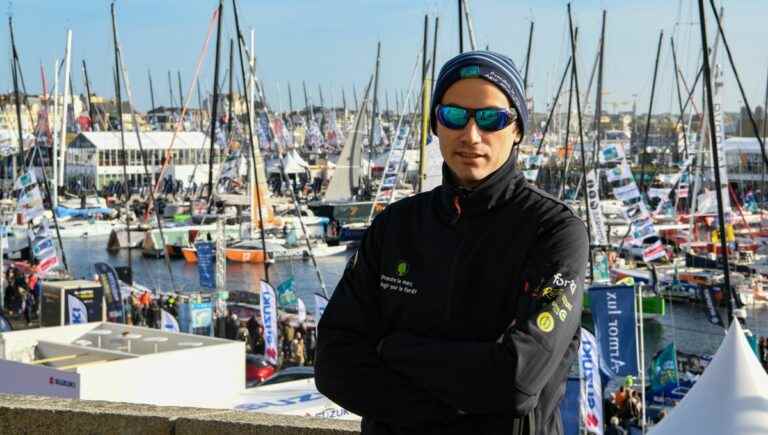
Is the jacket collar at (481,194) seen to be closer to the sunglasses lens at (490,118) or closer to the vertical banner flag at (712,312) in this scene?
the sunglasses lens at (490,118)

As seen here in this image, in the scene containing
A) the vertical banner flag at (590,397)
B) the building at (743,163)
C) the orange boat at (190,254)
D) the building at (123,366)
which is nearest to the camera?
the building at (123,366)

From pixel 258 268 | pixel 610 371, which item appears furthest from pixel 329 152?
pixel 610 371

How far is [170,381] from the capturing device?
46.4 feet

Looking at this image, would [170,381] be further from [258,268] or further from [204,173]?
[204,173]

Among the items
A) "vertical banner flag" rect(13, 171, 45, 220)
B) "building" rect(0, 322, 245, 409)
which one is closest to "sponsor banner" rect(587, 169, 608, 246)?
"vertical banner flag" rect(13, 171, 45, 220)

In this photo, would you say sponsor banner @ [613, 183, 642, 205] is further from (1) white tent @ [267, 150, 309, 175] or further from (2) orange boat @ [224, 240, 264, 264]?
(1) white tent @ [267, 150, 309, 175]

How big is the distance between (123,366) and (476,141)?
38.7 ft

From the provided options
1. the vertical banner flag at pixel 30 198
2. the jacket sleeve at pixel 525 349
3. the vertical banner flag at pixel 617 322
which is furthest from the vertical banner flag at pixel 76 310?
the jacket sleeve at pixel 525 349

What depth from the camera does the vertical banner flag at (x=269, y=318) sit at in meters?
21.2

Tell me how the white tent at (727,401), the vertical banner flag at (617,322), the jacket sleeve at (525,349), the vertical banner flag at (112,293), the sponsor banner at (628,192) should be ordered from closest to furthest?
1. the jacket sleeve at (525,349)
2. the white tent at (727,401)
3. the vertical banner flag at (617,322)
4. the vertical banner flag at (112,293)
5. the sponsor banner at (628,192)

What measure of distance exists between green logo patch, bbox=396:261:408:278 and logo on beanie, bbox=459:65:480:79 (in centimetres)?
44

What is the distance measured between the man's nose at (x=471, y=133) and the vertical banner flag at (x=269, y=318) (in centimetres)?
1888

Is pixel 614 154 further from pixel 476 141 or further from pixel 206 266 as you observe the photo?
pixel 476 141

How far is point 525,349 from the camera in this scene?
223cm
